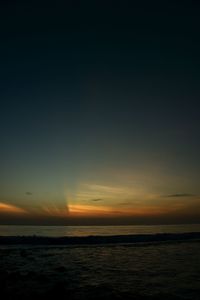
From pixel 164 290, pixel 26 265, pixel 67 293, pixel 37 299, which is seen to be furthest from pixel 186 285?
pixel 26 265

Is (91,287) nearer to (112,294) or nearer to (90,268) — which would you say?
(112,294)

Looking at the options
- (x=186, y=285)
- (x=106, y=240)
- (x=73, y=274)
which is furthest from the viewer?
(x=106, y=240)

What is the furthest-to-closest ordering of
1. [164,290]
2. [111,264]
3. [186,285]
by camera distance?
1. [111,264]
2. [186,285]
3. [164,290]

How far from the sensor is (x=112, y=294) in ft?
55.9

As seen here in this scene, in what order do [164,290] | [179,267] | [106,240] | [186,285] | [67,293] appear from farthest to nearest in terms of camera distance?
[106,240] → [179,267] → [186,285] → [164,290] → [67,293]

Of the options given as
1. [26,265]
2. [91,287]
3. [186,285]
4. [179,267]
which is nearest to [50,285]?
[91,287]

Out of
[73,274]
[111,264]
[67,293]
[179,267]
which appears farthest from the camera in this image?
[111,264]

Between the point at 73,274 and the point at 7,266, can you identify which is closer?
the point at 73,274

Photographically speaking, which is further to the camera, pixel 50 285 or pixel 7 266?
pixel 7 266

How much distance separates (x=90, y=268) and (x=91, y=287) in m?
8.34

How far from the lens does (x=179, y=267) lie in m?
27.6

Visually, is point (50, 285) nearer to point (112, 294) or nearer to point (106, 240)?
point (112, 294)

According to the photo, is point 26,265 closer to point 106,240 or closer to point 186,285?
point 186,285

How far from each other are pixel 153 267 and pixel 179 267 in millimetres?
2144
